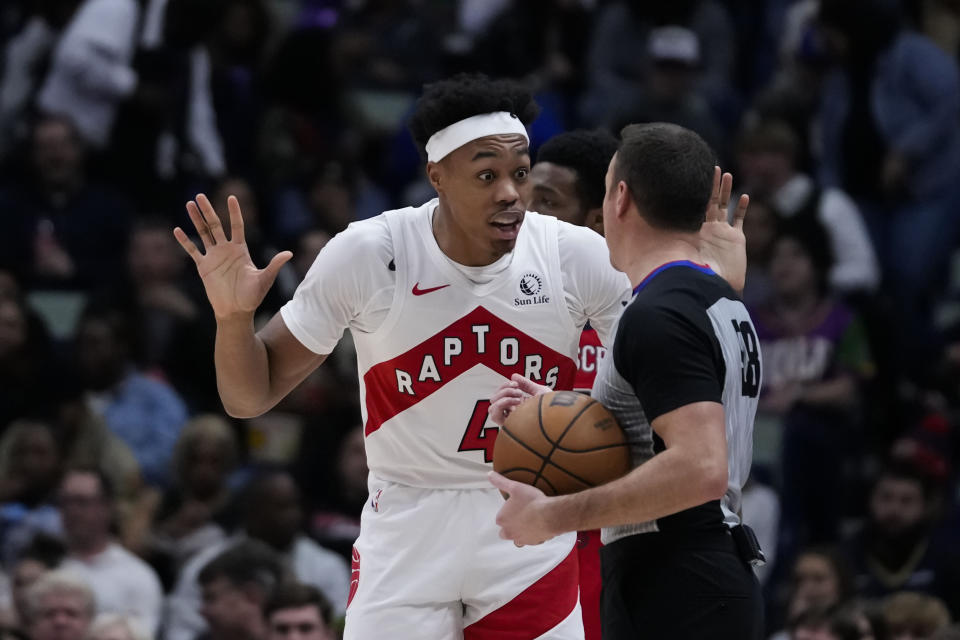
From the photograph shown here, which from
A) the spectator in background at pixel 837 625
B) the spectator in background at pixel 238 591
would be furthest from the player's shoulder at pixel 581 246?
the spectator in background at pixel 238 591

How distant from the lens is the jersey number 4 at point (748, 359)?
4.74m

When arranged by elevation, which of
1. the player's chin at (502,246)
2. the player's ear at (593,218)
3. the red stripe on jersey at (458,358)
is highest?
the player's ear at (593,218)

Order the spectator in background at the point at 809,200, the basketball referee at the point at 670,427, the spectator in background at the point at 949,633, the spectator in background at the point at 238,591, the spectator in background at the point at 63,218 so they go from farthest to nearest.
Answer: the spectator in background at the point at 63,218
the spectator in background at the point at 809,200
the spectator in background at the point at 238,591
the spectator in background at the point at 949,633
the basketball referee at the point at 670,427

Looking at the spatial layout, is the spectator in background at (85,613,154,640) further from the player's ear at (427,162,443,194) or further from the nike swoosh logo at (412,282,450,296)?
the player's ear at (427,162,443,194)

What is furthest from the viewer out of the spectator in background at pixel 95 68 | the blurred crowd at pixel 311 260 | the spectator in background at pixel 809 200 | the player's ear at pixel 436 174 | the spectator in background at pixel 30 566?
the spectator in background at pixel 95 68

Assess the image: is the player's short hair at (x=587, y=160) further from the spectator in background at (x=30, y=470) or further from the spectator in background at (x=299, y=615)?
the spectator in background at (x=30, y=470)

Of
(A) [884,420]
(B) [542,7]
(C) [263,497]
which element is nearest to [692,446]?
(C) [263,497]

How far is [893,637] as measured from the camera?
8.08m

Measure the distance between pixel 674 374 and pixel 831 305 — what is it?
6.68m

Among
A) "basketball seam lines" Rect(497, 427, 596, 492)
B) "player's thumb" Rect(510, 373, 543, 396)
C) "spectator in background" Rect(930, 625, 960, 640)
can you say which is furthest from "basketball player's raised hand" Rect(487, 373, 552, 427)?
"spectator in background" Rect(930, 625, 960, 640)

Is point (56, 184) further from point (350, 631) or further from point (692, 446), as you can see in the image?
point (692, 446)

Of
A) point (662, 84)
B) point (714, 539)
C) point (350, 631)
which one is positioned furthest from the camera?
point (662, 84)

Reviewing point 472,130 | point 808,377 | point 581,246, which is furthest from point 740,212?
point 808,377

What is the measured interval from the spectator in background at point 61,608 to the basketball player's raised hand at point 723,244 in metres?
4.60
